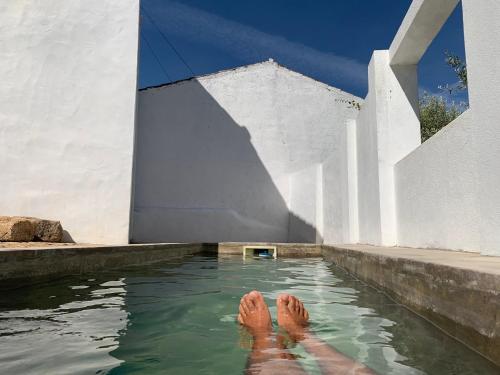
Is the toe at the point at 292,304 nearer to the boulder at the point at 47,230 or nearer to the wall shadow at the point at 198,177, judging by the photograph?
the boulder at the point at 47,230

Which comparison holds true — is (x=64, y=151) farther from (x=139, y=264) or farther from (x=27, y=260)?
(x=27, y=260)

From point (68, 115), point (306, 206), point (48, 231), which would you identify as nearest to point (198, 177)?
point (306, 206)

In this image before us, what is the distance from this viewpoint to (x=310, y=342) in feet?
6.71

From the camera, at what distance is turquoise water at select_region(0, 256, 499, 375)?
5.64ft

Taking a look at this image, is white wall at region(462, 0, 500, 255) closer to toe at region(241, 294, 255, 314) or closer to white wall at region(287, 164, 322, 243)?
toe at region(241, 294, 255, 314)

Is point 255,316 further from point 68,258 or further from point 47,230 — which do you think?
point 47,230

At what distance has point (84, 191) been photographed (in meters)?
8.01

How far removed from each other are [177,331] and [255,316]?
468mm

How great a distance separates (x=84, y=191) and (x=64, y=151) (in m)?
0.88

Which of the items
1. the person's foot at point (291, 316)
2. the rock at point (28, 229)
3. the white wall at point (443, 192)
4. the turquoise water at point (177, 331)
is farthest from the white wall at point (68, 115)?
the person's foot at point (291, 316)

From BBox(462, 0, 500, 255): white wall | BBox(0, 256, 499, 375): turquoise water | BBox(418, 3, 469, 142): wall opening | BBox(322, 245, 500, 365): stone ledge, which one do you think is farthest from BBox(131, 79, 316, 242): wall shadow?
BBox(322, 245, 500, 365): stone ledge

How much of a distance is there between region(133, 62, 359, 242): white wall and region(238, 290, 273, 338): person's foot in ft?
34.4

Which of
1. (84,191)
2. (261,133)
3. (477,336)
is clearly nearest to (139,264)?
(84,191)

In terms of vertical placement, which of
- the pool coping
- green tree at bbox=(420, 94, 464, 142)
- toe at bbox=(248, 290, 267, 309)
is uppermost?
green tree at bbox=(420, 94, 464, 142)
